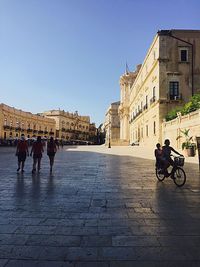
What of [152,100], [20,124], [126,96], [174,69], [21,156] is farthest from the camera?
[20,124]

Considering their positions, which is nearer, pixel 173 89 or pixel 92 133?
pixel 173 89

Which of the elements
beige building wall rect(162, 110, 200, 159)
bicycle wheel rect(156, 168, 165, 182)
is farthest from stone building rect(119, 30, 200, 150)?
bicycle wheel rect(156, 168, 165, 182)

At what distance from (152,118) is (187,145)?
18319 mm

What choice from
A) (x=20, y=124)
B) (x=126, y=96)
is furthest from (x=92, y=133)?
(x=126, y=96)

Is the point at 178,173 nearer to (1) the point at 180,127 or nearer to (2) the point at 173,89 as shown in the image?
(1) the point at 180,127

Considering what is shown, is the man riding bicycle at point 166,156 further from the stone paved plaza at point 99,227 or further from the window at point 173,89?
the window at point 173,89

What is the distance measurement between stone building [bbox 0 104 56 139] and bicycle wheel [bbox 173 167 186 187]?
63237 mm

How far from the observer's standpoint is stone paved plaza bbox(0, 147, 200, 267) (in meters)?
3.72

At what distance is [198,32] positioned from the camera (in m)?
38.6

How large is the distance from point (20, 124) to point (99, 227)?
3121 inches

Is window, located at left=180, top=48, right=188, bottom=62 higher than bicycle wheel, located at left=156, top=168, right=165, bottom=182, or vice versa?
window, located at left=180, top=48, right=188, bottom=62

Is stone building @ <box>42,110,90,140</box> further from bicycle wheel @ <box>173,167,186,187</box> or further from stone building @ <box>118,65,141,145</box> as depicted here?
bicycle wheel @ <box>173,167,186,187</box>

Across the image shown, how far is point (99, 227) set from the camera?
498 cm

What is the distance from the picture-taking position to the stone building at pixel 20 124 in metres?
71.6
